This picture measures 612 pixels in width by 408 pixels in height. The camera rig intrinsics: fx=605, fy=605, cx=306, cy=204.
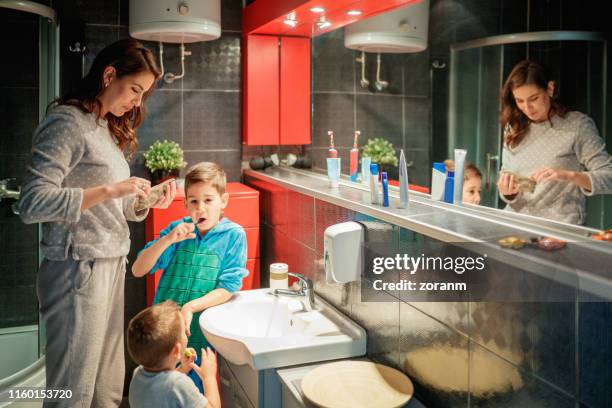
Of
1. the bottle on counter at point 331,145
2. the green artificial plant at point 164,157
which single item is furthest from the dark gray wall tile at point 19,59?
the bottle on counter at point 331,145

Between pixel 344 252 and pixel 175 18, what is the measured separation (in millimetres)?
1840

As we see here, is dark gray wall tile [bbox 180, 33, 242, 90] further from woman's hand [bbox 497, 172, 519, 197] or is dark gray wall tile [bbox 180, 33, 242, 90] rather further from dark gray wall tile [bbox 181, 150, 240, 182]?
woman's hand [bbox 497, 172, 519, 197]

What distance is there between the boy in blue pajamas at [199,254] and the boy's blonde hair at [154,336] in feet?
1.53

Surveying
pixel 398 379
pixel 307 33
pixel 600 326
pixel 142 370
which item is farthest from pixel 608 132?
pixel 307 33

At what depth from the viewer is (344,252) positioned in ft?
6.32

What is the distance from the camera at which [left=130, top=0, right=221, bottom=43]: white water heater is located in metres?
3.15

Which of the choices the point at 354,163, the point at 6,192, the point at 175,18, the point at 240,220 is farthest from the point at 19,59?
the point at 354,163

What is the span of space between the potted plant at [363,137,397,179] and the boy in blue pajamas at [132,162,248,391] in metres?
0.65

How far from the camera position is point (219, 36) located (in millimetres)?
3367

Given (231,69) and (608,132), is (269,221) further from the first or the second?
(608,132)

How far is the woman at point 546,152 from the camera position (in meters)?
1.37

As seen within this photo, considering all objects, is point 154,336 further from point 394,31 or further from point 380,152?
point 394,31

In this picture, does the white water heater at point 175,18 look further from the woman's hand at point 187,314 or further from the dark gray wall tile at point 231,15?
the woman's hand at point 187,314

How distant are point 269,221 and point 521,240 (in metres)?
1.95
